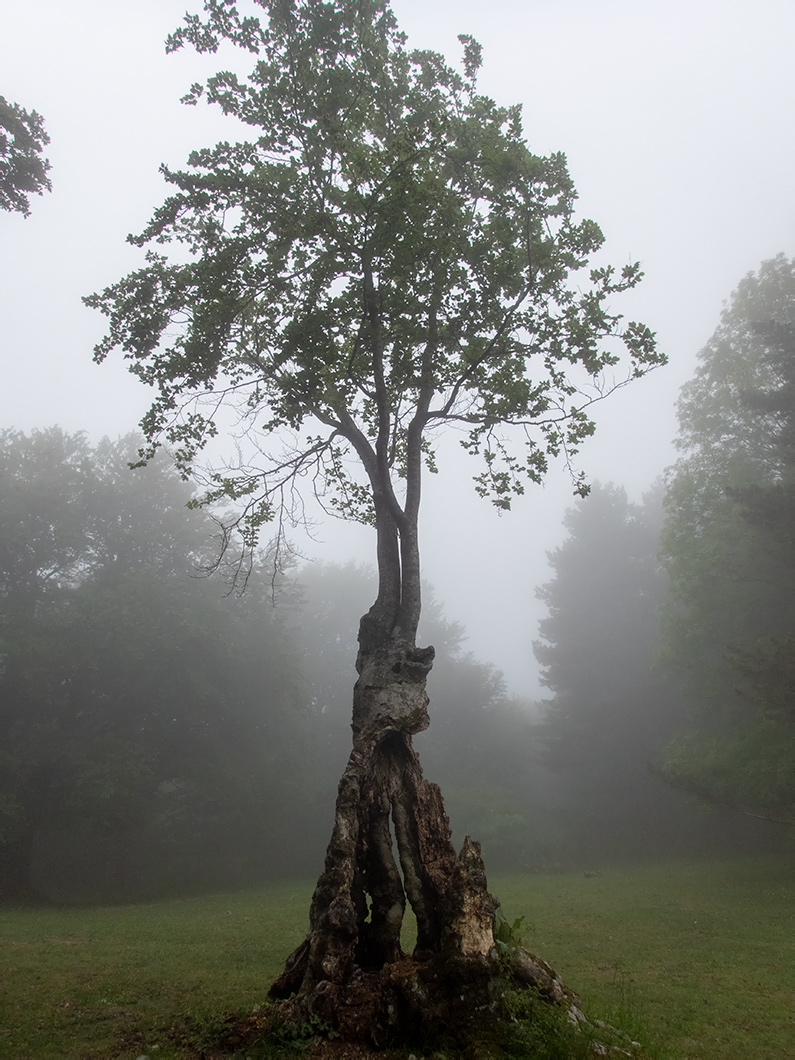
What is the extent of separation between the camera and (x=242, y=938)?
41.3ft

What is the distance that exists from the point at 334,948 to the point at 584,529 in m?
35.8

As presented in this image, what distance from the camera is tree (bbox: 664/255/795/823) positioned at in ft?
55.8

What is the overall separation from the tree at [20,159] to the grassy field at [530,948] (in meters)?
13.9

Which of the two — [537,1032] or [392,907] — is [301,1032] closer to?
[392,907]

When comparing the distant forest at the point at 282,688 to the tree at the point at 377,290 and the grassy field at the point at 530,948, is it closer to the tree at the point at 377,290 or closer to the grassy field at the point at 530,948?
the grassy field at the point at 530,948

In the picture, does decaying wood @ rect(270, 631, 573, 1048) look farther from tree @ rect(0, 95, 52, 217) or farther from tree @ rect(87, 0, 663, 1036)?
tree @ rect(0, 95, 52, 217)

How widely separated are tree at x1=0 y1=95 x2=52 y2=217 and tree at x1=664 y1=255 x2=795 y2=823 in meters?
19.2

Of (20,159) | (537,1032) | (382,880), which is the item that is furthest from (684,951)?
(20,159)

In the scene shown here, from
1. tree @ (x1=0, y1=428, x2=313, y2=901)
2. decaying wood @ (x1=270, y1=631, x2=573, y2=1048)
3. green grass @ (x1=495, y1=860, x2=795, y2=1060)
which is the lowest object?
green grass @ (x1=495, y1=860, x2=795, y2=1060)

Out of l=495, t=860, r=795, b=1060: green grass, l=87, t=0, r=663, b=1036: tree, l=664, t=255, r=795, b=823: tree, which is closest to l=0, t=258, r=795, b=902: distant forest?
l=664, t=255, r=795, b=823: tree

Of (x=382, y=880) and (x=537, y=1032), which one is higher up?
(x=382, y=880)

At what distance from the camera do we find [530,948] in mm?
11508

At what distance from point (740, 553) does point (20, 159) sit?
23.8 m

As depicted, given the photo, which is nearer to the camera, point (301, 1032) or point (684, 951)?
point (301, 1032)
